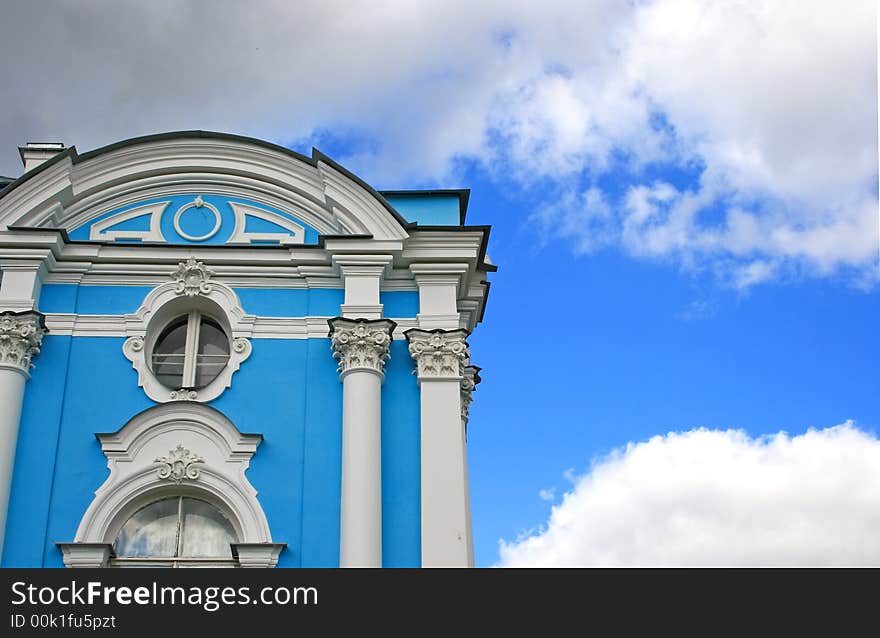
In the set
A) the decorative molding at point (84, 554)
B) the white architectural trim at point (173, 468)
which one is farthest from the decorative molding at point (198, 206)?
the decorative molding at point (84, 554)

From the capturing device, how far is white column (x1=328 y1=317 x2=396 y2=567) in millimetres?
12672

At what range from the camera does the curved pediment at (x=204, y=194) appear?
581 inches

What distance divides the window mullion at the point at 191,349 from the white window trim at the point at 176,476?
0.58m

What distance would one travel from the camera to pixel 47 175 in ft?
48.1

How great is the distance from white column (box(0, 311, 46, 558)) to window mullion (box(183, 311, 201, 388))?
67.3 inches

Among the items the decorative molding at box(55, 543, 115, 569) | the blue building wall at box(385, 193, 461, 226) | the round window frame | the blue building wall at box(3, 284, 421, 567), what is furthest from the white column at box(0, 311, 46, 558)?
the blue building wall at box(385, 193, 461, 226)

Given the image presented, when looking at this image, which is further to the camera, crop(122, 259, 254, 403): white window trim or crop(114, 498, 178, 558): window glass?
crop(122, 259, 254, 403): white window trim

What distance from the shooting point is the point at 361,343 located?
13766mm

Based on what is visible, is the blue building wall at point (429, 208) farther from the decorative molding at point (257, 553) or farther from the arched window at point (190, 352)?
the decorative molding at point (257, 553)

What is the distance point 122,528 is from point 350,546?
8.83 ft

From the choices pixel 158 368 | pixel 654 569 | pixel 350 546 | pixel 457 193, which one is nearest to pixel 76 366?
pixel 158 368

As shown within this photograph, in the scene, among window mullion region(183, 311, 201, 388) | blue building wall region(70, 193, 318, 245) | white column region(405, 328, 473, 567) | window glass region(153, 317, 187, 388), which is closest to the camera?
white column region(405, 328, 473, 567)

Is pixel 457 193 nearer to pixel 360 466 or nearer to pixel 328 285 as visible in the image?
pixel 328 285

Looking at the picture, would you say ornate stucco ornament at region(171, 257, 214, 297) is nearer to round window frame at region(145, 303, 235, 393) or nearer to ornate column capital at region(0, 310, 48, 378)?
round window frame at region(145, 303, 235, 393)
